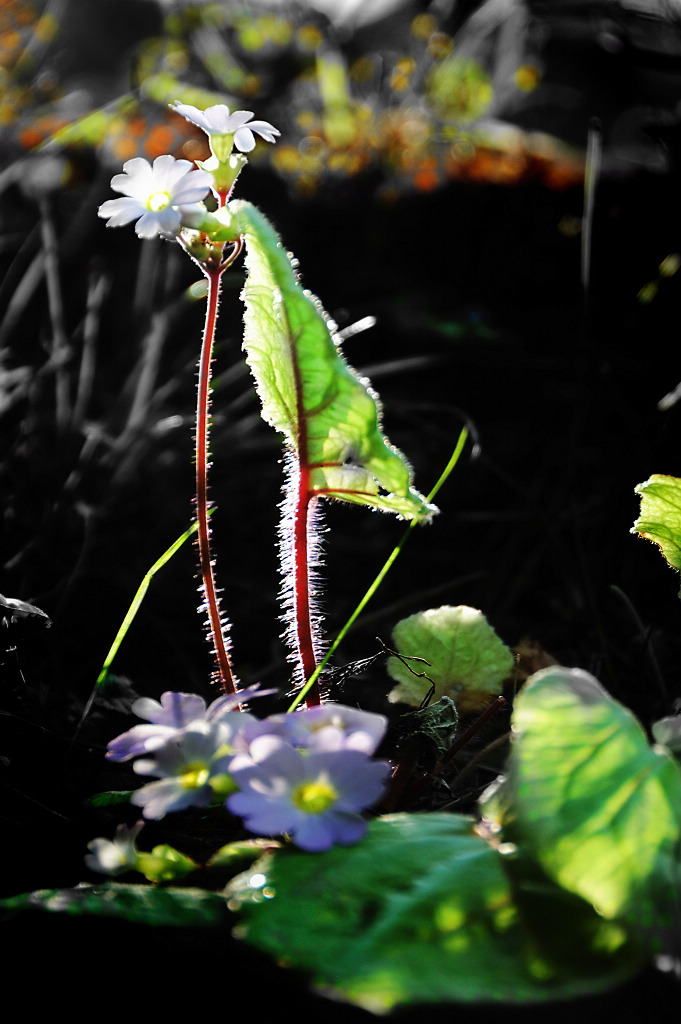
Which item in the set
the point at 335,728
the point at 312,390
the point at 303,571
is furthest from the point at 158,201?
the point at 335,728

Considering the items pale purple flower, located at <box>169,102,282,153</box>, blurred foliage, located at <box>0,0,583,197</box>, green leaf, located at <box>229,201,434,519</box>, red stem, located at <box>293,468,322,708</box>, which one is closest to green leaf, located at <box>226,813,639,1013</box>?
red stem, located at <box>293,468,322,708</box>

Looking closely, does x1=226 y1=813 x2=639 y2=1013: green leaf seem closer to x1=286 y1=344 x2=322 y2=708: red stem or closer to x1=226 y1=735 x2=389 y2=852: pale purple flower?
x1=226 y1=735 x2=389 y2=852: pale purple flower

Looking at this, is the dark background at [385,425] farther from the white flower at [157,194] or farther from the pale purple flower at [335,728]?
the white flower at [157,194]

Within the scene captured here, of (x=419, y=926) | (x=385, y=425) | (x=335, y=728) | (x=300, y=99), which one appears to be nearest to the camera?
(x=419, y=926)

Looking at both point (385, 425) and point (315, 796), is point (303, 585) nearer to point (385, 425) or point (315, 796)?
point (315, 796)

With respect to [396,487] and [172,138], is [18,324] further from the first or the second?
[396,487]

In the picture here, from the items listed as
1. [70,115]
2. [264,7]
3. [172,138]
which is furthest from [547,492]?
[264,7]

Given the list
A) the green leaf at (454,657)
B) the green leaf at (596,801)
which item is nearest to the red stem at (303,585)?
the green leaf at (454,657)
